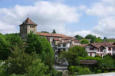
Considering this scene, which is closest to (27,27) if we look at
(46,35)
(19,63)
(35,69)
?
(46,35)

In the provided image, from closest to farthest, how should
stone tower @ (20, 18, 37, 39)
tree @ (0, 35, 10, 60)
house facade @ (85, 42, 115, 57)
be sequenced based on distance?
1. tree @ (0, 35, 10, 60)
2. house facade @ (85, 42, 115, 57)
3. stone tower @ (20, 18, 37, 39)

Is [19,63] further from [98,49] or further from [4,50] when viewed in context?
[98,49]

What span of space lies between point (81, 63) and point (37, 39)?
13.5 m

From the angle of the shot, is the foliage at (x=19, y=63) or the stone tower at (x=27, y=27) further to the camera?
the stone tower at (x=27, y=27)

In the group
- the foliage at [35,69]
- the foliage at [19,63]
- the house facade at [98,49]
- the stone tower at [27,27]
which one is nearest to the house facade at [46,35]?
the stone tower at [27,27]

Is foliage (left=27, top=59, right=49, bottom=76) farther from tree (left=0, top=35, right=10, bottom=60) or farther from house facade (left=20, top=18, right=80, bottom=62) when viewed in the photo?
house facade (left=20, top=18, right=80, bottom=62)

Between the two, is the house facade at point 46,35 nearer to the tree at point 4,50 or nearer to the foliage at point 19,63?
the tree at point 4,50

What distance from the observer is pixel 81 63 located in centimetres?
3841

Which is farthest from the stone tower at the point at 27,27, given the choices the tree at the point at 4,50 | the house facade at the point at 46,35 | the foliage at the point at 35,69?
the foliage at the point at 35,69

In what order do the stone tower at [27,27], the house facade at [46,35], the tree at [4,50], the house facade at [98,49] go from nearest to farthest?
the tree at [4,50]
the house facade at [98,49]
the house facade at [46,35]
the stone tower at [27,27]

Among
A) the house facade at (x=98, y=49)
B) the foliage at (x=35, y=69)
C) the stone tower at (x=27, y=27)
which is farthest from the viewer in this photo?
the stone tower at (x=27, y=27)

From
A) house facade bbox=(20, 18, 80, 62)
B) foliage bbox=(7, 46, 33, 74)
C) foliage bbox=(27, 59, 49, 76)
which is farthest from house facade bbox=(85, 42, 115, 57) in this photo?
foliage bbox=(7, 46, 33, 74)

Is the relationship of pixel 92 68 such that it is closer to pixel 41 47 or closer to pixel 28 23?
pixel 41 47

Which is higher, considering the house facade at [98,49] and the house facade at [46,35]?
the house facade at [46,35]
